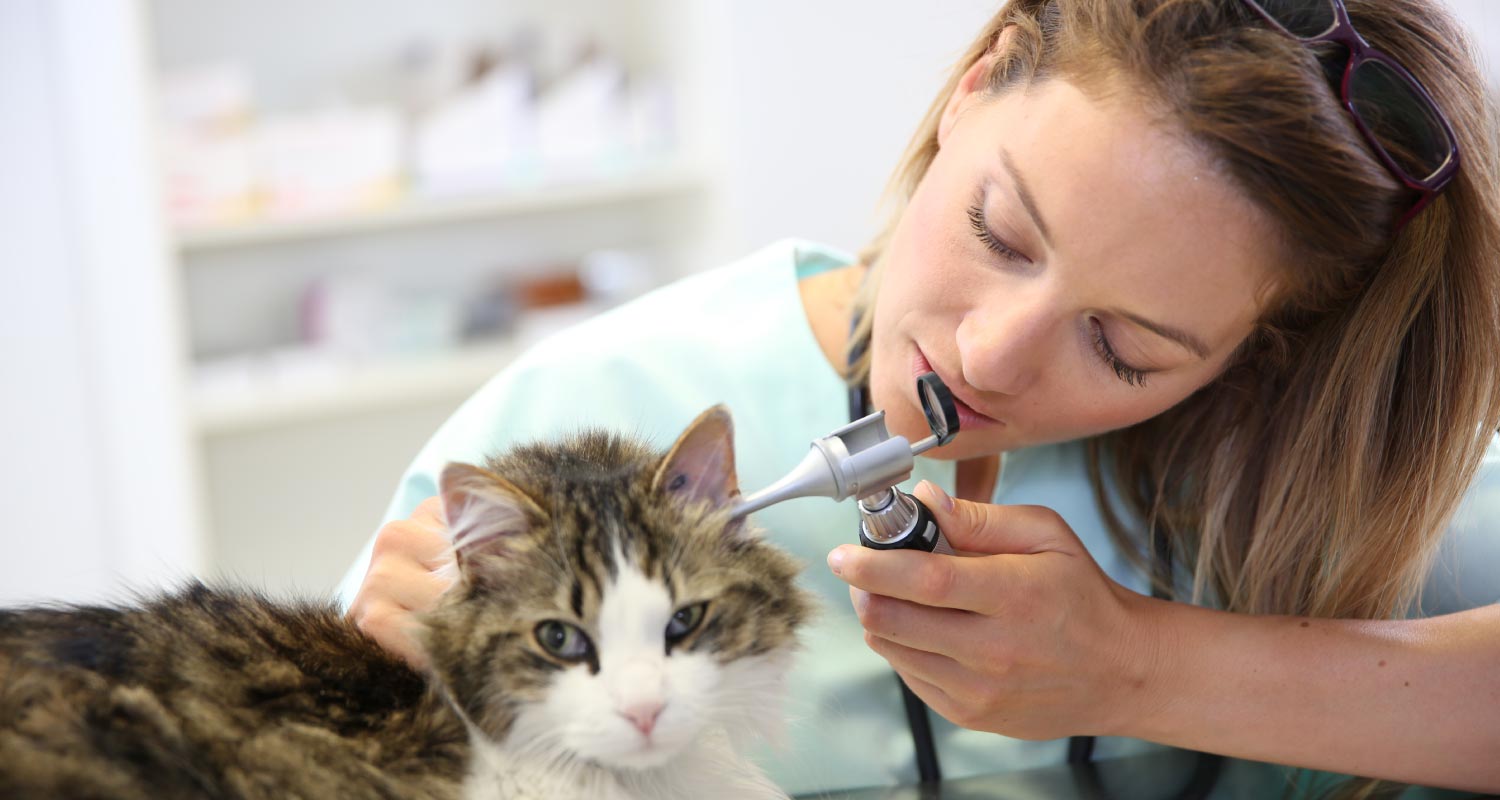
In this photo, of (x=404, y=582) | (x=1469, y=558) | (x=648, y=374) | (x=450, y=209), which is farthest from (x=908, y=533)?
(x=450, y=209)

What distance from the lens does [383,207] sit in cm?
278

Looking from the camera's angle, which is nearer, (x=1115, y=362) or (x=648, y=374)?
(x=1115, y=362)

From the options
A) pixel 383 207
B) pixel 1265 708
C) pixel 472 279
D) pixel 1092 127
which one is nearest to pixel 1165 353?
pixel 1092 127

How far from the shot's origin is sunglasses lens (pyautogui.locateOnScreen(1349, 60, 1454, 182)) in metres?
0.95

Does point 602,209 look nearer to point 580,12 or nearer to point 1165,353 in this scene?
point 580,12

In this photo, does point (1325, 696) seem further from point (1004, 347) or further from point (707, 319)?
point (707, 319)

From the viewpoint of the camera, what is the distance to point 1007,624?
925mm

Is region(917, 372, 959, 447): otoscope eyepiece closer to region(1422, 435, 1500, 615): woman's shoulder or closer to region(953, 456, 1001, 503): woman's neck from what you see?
region(953, 456, 1001, 503): woman's neck

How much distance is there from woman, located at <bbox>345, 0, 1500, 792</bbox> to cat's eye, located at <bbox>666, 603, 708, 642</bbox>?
106 mm

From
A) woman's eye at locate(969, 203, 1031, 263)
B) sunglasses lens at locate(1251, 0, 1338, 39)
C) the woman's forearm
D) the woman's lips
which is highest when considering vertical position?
sunglasses lens at locate(1251, 0, 1338, 39)

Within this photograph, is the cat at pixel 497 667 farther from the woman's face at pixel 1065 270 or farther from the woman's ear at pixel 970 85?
the woman's ear at pixel 970 85

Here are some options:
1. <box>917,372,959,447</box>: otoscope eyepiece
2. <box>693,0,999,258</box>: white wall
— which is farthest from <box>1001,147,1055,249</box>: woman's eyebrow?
<box>693,0,999,258</box>: white wall

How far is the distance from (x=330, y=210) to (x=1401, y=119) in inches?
91.3

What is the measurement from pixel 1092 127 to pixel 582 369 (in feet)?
1.98
